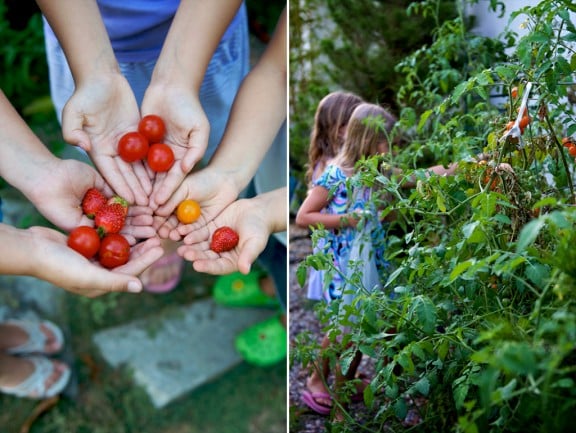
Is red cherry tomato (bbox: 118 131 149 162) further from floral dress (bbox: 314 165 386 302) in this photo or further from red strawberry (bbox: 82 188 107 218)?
floral dress (bbox: 314 165 386 302)

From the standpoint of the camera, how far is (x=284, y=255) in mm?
1924

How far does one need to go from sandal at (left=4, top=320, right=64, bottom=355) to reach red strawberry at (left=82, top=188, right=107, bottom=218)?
99 cm

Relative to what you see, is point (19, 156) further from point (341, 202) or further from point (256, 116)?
point (341, 202)

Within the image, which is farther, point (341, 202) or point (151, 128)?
point (341, 202)

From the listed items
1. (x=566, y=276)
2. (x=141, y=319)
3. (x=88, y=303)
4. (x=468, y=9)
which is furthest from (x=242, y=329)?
(x=566, y=276)

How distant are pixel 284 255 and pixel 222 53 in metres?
0.58

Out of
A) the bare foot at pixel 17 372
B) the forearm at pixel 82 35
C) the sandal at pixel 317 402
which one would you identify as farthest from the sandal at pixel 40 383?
the forearm at pixel 82 35

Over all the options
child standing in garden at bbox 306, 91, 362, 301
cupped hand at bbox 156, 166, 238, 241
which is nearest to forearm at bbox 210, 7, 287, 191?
cupped hand at bbox 156, 166, 238, 241

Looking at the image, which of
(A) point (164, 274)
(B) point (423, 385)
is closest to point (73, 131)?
(B) point (423, 385)

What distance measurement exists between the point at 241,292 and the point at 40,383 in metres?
0.73

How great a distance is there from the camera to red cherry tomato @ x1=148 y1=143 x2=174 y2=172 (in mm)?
1347

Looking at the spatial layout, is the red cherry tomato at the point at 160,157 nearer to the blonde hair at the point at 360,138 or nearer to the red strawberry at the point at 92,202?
the red strawberry at the point at 92,202

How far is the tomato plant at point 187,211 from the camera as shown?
1353 mm

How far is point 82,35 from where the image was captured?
1.35 metres
